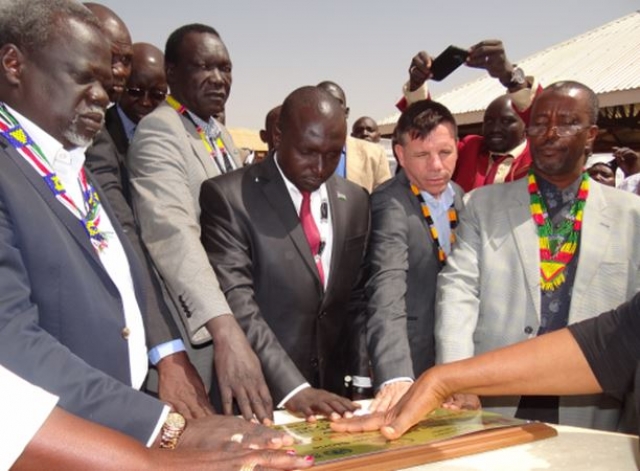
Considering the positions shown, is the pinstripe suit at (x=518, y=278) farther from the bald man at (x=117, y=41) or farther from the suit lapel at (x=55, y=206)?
the bald man at (x=117, y=41)

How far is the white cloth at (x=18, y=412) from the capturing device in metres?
1.13

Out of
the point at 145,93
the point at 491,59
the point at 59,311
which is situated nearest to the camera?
the point at 59,311

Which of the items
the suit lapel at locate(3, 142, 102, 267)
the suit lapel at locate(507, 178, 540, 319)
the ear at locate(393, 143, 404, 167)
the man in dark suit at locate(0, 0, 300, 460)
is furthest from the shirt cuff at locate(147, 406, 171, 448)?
the ear at locate(393, 143, 404, 167)

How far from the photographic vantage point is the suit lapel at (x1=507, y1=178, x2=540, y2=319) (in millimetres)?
2754

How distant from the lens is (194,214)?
107 inches

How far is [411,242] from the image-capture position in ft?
9.89

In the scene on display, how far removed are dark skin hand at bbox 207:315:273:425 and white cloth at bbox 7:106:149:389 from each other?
31 cm

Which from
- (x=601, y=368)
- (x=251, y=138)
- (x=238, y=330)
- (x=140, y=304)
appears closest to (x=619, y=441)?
(x=601, y=368)

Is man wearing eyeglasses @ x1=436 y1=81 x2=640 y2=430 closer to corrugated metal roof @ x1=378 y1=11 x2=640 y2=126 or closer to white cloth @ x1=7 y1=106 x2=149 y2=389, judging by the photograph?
white cloth @ x1=7 y1=106 x2=149 y2=389

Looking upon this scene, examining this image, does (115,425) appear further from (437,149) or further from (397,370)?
(437,149)

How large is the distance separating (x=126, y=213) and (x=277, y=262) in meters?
0.65

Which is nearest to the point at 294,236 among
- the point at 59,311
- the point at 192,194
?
the point at 192,194

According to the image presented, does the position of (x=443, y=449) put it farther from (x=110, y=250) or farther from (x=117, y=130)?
(x=117, y=130)

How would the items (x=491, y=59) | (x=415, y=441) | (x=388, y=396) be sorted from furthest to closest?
(x=491, y=59) < (x=388, y=396) < (x=415, y=441)
